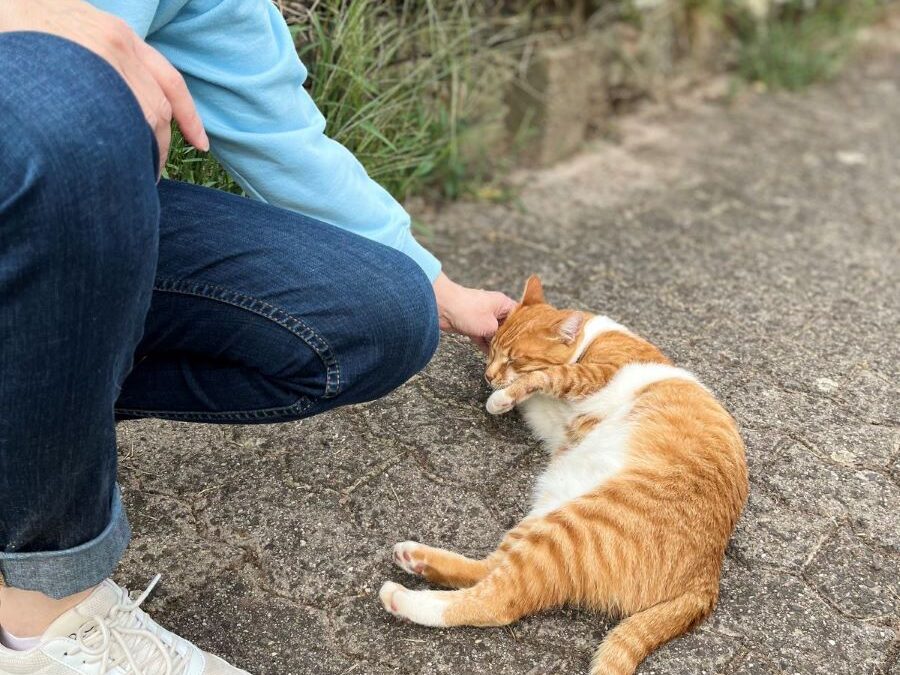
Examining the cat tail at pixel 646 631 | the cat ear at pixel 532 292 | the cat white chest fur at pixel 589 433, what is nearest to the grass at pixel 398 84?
the cat ear at pixel 532 292

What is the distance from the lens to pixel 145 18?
1.43 metres

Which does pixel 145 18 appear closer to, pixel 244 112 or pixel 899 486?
pixel 244 112

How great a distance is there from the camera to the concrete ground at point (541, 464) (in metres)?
1.68

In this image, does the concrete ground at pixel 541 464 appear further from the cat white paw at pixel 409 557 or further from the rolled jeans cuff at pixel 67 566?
the rolled jeans cuff at pixel 67 566

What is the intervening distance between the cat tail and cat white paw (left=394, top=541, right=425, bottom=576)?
37cm

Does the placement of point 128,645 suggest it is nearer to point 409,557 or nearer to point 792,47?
point 409,557

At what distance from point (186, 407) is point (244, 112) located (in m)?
0.57

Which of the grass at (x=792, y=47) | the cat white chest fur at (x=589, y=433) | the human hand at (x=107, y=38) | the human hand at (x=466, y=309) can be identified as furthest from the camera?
the grass at (x=792, y=47)

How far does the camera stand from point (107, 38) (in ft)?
4.07

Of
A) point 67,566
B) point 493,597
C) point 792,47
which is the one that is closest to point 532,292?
point 493,597

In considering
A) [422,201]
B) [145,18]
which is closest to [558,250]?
[422,201]

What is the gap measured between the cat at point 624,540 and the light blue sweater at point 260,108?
0.66m

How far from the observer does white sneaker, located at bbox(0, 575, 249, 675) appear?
140 centimetres

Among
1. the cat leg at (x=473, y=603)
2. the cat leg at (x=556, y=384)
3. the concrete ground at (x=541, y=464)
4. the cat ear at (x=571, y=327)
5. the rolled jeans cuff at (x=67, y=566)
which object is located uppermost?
the rolled jeans cuff at (x=67, y=566)
